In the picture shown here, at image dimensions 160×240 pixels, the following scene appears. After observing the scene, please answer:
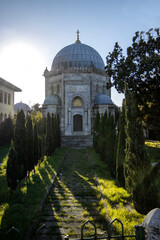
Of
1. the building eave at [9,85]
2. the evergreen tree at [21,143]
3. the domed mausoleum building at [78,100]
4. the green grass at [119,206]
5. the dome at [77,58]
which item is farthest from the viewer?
the dome at [77,58]

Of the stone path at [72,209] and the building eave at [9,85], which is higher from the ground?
the building eave at [9,85]

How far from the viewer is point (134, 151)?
5.85 metres

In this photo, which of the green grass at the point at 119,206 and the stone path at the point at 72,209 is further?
the green grass at the point at 119,206

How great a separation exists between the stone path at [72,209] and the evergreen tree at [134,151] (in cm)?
151

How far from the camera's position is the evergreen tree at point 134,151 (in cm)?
566

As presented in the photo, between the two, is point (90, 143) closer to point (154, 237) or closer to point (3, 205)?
point (3, 205)

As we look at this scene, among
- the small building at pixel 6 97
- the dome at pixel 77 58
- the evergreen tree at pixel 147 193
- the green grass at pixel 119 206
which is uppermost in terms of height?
the dome at pixel 77 58

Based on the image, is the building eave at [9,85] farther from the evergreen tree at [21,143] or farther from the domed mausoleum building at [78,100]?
the evergreen tree at [21,143]

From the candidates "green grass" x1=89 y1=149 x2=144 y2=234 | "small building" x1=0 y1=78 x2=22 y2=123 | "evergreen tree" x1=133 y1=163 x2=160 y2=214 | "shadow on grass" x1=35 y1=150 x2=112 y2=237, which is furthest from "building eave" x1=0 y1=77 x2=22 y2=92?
"evergreen tree" x1=133 y1=163 x2=160 y2=214

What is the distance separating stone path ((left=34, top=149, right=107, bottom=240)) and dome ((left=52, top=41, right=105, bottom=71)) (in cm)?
2701

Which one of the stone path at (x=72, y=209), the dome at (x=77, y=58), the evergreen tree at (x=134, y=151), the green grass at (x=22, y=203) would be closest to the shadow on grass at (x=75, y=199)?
the stone path at (x=72, y=209)

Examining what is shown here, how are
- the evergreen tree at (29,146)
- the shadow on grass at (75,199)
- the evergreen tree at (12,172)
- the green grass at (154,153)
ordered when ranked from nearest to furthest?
the shadow on grass at (75,199)
the evergreen tree at (12,172)
the evergreen tree at (29,146)
the green grass at (154,153)

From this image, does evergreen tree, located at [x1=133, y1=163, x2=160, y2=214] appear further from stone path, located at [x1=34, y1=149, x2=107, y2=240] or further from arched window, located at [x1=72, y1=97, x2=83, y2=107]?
arched window, located at [x1=72, y1=97, x2=83, y2=107]

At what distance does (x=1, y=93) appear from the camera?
80.8 ft
